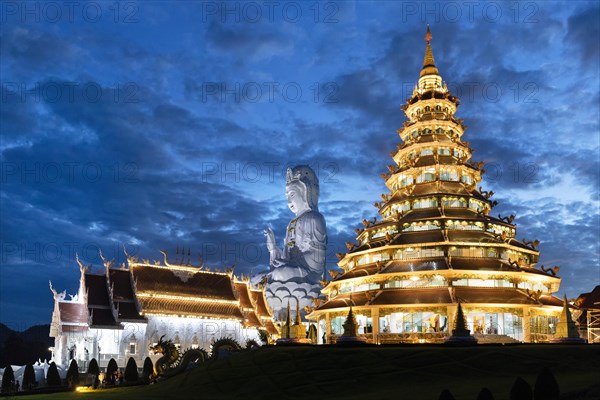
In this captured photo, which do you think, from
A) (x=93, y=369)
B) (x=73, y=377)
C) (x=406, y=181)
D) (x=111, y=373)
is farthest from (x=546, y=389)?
(x=93, y=369)

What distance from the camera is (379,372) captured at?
3509cm

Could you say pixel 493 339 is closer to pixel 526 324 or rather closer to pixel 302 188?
pixel 526 324

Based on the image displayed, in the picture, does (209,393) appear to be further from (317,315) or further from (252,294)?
(252,294)

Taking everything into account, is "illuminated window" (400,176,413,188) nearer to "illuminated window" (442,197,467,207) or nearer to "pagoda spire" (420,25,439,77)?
"illuminated window" (442,197,467,207)

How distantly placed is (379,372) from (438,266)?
16.9 m

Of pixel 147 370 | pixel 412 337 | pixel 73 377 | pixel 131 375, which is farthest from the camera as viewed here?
pixel 147 370

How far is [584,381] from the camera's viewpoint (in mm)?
29453

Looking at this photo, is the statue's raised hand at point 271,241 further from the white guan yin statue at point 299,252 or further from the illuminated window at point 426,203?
the illuminated window at point 426,203

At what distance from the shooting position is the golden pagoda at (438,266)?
48469 mm

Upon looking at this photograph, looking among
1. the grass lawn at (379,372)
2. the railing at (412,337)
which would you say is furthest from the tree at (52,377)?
the railing at (412,337)

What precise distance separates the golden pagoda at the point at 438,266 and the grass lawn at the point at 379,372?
9.53 meters

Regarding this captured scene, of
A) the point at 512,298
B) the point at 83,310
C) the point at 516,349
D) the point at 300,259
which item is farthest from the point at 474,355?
the point at 300,259

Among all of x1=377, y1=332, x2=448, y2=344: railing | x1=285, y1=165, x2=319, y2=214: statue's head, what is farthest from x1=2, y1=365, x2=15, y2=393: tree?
x1=285, y1=165, x2=319, y2=214: statue's head

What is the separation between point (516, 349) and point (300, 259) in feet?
224
